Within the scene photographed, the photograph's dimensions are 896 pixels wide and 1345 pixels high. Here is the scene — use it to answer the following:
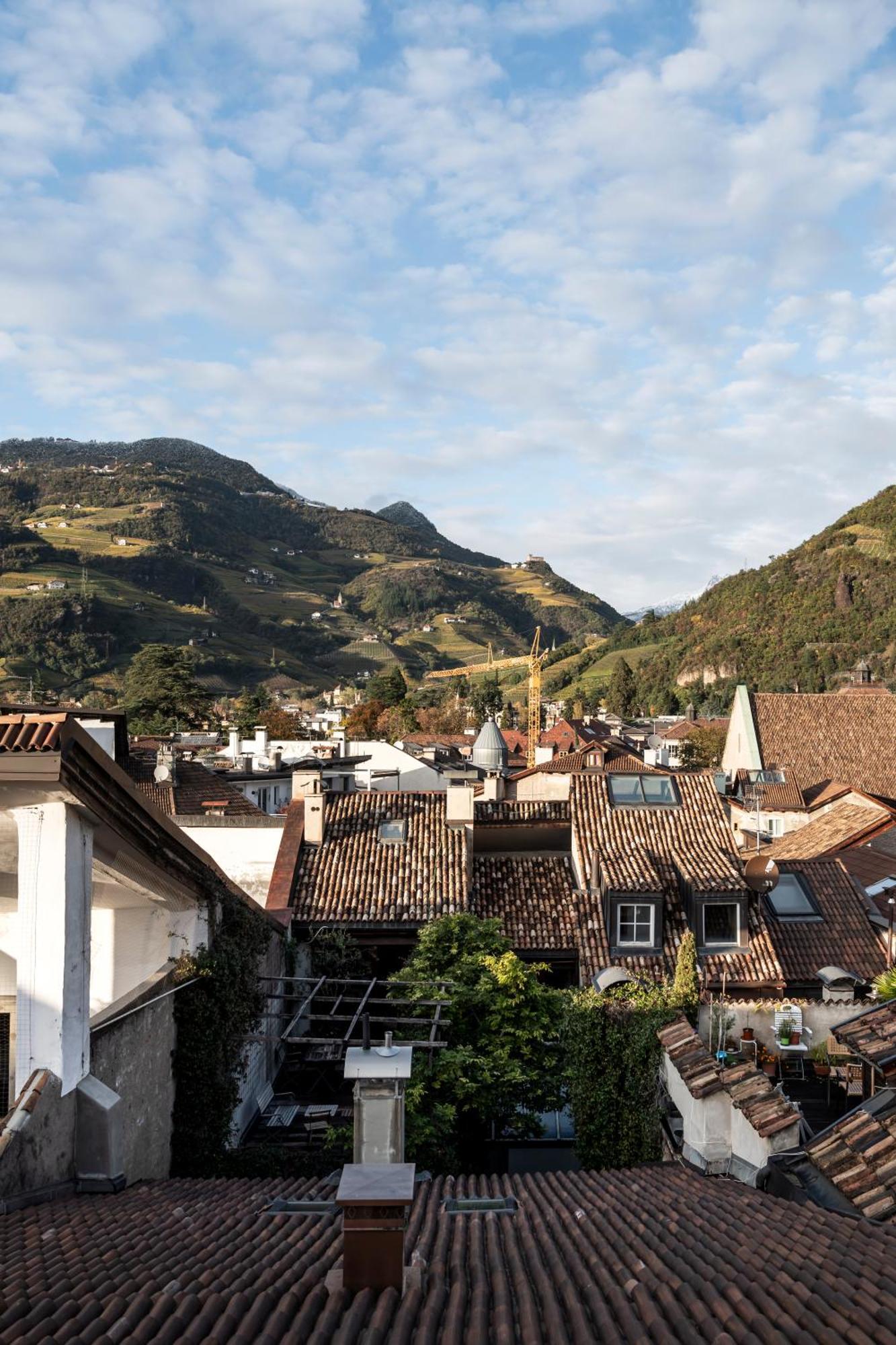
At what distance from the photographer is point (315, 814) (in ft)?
75.5

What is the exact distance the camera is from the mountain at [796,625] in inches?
5679

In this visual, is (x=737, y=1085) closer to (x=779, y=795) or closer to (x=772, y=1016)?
(x=772, y=1016)

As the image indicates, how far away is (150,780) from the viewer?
101 feet

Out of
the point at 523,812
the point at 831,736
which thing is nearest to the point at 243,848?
the point at 523,812

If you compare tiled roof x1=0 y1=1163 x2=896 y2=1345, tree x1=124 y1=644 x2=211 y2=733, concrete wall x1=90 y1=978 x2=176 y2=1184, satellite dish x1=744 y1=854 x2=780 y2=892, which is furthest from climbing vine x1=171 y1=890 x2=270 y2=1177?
tree x1=124 y1=644 x2=211 y2=733

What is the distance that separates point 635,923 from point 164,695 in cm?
6670

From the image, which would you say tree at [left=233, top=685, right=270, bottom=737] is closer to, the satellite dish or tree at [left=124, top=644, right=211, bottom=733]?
tree at [left=124, top=644, right=211, bottom=733]

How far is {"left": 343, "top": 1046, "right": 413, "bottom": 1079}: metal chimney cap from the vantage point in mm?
7720

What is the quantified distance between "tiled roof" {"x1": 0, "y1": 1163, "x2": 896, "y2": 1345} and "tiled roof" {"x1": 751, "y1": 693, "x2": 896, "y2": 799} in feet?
154

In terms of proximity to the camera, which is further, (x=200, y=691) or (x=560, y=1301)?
(x=200, y=691)

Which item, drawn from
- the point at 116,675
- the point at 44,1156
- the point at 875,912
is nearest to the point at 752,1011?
the point at 875,912

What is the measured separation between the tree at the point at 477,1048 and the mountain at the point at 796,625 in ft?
418

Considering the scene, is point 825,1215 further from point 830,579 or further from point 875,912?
point 830,579

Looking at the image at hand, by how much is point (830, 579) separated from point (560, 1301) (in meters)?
167
